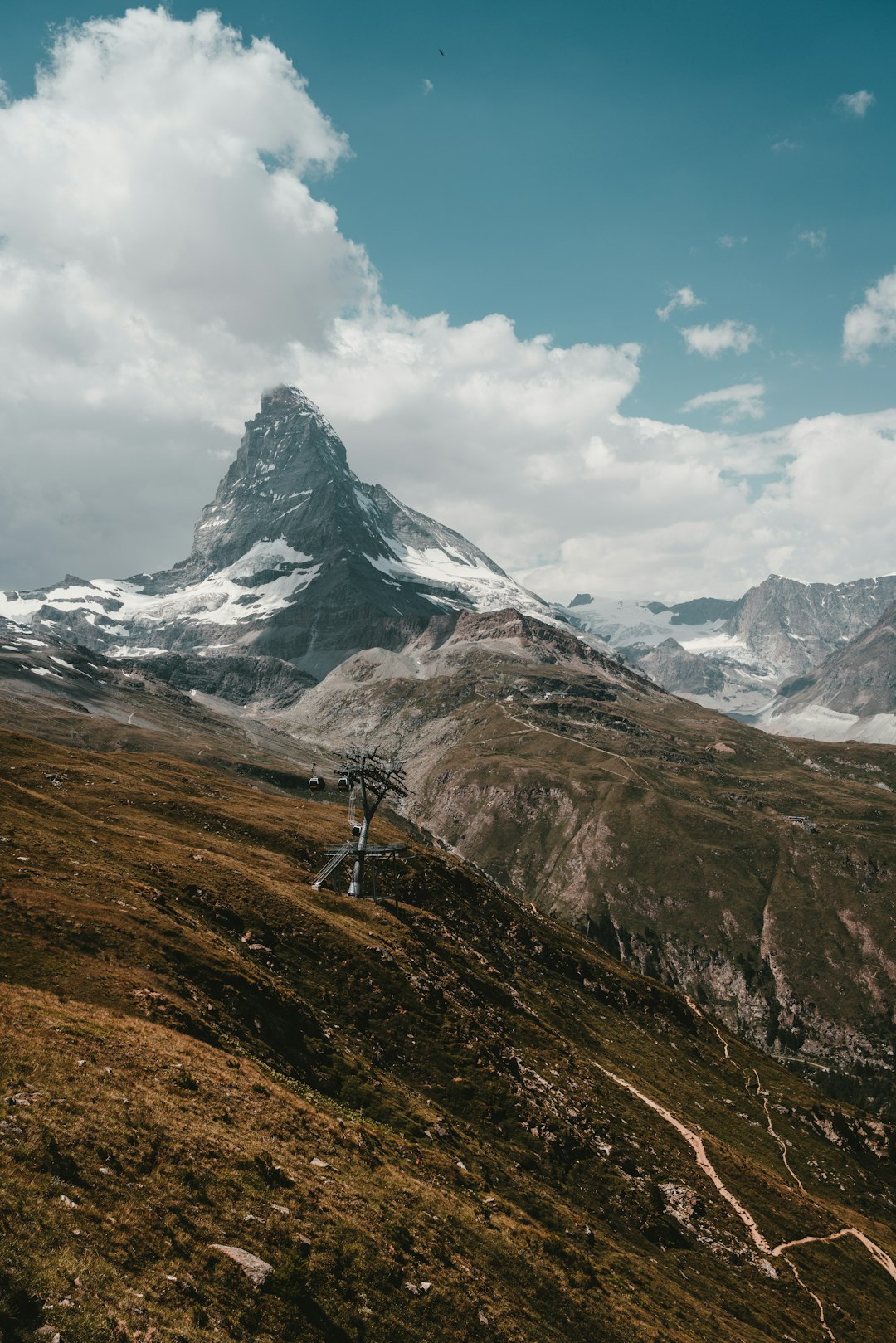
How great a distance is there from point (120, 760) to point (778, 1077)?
138 m

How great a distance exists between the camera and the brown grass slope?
19.6 meters

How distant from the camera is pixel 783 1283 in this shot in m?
58.5

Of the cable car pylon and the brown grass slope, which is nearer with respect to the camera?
the brown grass slope

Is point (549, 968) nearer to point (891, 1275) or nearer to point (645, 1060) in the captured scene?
point (645, 1060)

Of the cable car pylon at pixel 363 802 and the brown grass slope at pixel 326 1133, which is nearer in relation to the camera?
the brown grass slope at pixel 326 1133

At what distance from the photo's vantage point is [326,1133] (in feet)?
102

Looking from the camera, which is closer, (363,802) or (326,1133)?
(326,1133)

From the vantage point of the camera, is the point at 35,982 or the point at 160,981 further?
the point at 160,981

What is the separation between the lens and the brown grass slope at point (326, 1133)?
1962 centimetres

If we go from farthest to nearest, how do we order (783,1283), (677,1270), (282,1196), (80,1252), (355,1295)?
1. (783,1283)
2. (677,1270)
3. (282,1196)
4. (355,1295)
5. (80,1252)

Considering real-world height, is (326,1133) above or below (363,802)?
below

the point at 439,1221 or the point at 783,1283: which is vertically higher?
the point at 439,1221

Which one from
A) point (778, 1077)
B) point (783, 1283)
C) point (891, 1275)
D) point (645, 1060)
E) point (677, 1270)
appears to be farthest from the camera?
point (778, 1077)

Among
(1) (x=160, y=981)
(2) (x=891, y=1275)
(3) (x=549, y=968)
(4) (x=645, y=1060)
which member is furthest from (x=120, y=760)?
(2) (x=891, y=1275)
